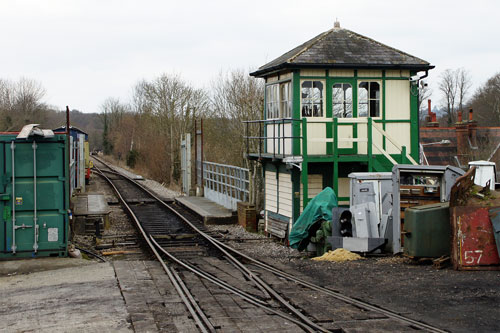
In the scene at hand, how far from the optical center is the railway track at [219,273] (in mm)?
7652

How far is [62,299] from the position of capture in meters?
9.09

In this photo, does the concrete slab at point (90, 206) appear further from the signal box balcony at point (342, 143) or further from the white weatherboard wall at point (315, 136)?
the white weatherboard wall at point (315, 136)

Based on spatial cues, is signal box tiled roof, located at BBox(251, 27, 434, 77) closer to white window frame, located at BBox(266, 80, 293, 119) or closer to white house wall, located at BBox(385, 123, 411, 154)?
white window frame, located at BBox(266, 80, 293, 119)

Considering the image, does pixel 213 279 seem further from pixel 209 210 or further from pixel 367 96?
pixel 209 210

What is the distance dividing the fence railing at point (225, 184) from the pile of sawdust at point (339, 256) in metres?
8.29

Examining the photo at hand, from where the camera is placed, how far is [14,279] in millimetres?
10867

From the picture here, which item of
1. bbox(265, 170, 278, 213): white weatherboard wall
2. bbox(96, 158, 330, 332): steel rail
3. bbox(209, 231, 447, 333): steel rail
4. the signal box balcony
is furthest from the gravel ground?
bbox(265, 170, 278, 213): white weatherboard wall

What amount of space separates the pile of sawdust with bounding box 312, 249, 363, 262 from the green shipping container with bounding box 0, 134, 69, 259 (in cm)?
516

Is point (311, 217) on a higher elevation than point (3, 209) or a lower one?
lower

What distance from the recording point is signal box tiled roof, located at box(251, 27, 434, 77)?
16.0 metres

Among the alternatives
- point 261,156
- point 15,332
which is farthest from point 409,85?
point 15,332

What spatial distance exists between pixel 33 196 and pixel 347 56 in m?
8.68

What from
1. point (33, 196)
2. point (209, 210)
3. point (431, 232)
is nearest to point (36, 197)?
point (33, 196)

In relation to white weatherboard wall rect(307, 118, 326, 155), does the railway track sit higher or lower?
lower
